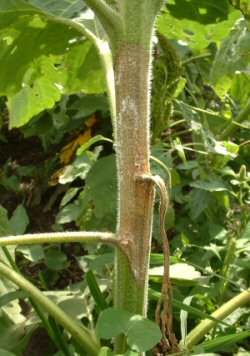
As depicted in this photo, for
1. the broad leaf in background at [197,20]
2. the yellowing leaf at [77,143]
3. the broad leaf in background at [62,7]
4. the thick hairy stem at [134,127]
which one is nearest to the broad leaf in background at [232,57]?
the broad leaf in background at [197,20]

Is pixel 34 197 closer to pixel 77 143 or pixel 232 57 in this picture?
pixel 77 143

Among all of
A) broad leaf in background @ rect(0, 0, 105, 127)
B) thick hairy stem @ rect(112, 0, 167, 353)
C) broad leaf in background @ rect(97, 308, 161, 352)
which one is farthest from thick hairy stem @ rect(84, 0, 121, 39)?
broad leaf in background @ rect(97, 308, 161, 352)

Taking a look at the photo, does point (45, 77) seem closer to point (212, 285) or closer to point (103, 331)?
point (212, 285)

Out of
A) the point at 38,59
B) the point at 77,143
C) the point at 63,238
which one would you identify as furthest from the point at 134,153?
the point at 77,143

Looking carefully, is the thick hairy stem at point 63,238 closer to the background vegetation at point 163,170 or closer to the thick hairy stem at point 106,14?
the background vegetation at point 163,170

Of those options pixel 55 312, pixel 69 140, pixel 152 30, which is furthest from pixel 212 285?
pixel 69 140

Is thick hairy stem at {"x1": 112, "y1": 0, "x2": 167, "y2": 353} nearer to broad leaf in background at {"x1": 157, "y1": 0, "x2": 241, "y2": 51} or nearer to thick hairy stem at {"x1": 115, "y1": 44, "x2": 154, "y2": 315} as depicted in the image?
thick hairy stem at {"x1": 115, "y1": 44, "x2": 154, "y2": 315}
